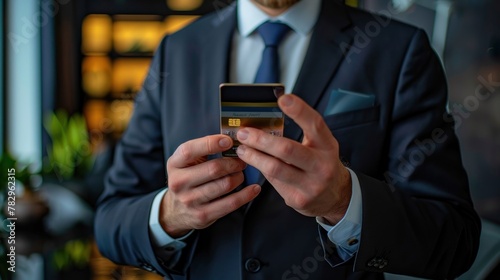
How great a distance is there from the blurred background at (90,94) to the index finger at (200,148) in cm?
80

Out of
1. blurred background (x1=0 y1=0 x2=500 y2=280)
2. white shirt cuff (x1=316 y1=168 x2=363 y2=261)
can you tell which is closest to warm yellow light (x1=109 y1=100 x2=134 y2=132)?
blurred background (x1=0 y1=0 x2=500 y2=280)

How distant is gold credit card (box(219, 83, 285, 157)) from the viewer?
28.3 inches

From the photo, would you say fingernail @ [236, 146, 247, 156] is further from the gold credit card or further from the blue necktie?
the blue necktie

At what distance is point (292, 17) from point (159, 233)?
0.47 meters

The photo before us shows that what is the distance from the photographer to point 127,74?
88.2 inches

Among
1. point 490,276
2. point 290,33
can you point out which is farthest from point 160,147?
point 490,276

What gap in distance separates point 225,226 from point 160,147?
217 millimetres

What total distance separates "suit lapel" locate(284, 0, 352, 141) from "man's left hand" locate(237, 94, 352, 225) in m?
0.23

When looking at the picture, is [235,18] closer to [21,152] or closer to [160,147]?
[160,147]

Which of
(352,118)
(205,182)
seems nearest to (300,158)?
(205,182)

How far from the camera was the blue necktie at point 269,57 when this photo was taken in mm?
925

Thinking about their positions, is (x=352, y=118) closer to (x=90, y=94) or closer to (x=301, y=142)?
(x=301, y=142)

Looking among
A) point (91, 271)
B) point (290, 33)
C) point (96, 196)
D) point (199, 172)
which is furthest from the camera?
point (96, 196)

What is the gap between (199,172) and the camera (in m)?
0.74
